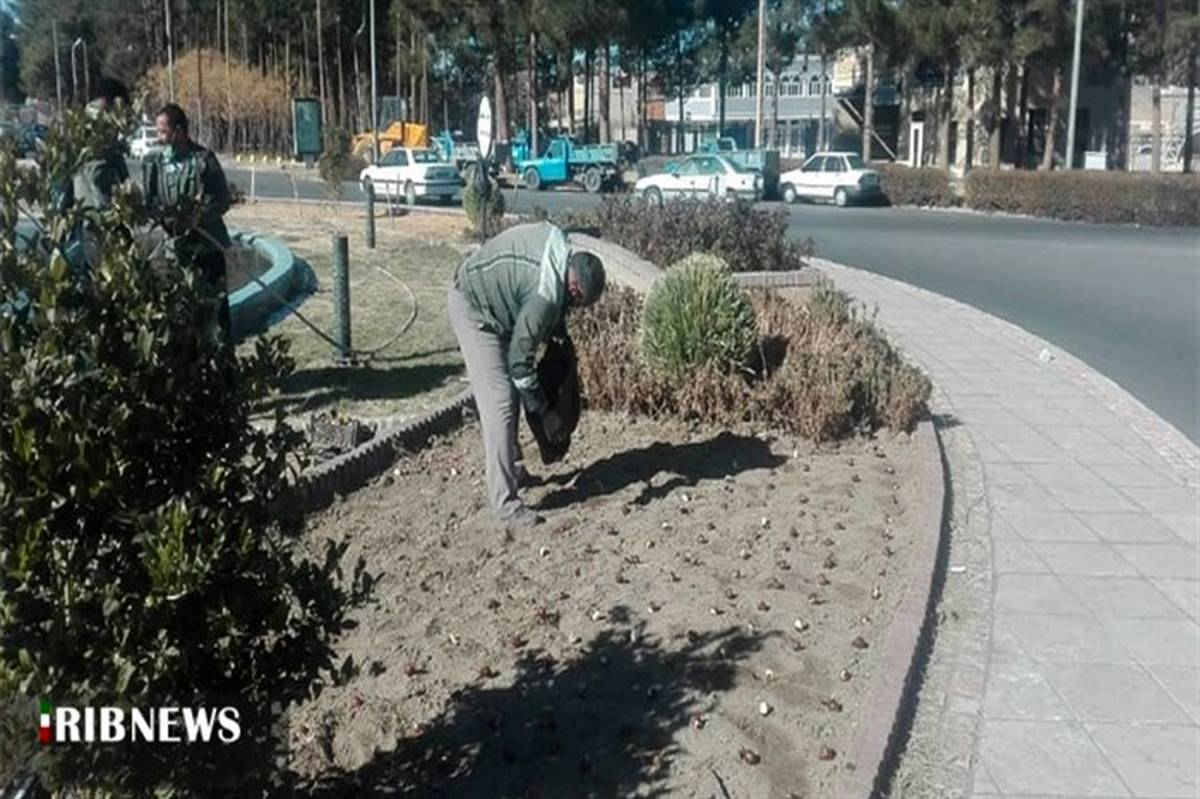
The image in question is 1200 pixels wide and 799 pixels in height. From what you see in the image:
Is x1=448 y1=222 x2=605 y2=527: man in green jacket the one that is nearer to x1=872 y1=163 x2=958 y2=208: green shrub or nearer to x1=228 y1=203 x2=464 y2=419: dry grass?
x1=228 y1=203 x2=464 y2=419: dry grass

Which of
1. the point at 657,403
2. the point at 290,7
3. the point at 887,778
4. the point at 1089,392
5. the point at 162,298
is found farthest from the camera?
the point at 290,7

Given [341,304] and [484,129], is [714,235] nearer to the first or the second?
[341,304]

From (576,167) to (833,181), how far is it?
368 inches

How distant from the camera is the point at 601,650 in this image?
4.84 m

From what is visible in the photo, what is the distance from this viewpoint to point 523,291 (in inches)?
233

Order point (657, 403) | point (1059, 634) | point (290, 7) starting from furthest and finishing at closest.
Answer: point (290, 7)
point (657, 403)
point (1059, 634)

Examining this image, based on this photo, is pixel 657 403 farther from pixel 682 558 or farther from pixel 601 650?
pixel 601 650

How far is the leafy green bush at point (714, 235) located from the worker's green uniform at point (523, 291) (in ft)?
25.7

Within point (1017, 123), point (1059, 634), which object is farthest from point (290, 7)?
point (1059, 634)

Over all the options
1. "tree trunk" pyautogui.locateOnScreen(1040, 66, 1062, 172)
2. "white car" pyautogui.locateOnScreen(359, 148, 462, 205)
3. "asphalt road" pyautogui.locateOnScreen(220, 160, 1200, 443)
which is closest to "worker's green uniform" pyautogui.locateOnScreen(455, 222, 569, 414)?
"asphalt road" pyautogui.locateOnScreen(220, 160, 1200, 443)

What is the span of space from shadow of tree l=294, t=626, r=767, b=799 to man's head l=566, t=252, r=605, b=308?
5.04ft

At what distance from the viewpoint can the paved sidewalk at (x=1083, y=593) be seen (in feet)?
14.8

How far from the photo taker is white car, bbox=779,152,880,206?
38.8m

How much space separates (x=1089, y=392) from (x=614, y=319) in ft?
11.9
